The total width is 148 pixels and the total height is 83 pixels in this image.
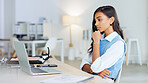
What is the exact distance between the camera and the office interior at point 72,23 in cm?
629

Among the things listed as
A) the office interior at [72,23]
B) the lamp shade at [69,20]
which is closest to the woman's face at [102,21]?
the office interior at [72,23]

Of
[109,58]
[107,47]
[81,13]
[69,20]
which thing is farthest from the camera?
[81,13]

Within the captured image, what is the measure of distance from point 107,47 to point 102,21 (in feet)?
0.61

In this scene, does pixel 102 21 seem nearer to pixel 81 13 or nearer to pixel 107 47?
pixel 107 47

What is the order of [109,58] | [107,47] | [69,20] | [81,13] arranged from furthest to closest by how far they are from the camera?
[81,13]
[69,20]
[107,47]
[109,58]

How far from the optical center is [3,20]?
9062 millimetres

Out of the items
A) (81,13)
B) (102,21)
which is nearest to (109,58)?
(102,21)

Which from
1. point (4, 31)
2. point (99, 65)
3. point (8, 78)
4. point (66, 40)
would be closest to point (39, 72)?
point (8, 78)

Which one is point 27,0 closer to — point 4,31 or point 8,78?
point 4,31

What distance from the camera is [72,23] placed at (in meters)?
7.33

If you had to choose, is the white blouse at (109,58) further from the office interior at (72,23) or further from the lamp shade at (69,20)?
the lamp shade at (69,20)

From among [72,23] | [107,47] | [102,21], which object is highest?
[102,21]

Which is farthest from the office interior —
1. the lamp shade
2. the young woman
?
the young woman

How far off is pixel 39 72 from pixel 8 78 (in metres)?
0.19
